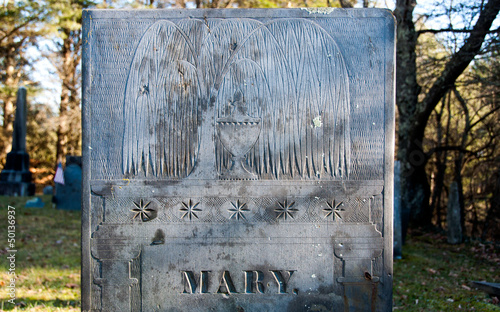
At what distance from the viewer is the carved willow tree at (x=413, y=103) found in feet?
29.8

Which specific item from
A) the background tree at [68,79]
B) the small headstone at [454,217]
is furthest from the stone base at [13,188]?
the small headstone at [454,217]

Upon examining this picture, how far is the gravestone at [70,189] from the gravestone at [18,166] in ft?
7.83

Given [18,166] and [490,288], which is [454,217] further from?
[18,166]

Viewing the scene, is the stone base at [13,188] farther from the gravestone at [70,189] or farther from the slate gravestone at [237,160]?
the slate gravestone at [237,160]

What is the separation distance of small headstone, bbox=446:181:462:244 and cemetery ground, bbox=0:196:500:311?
24cm

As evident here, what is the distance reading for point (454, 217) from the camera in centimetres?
877

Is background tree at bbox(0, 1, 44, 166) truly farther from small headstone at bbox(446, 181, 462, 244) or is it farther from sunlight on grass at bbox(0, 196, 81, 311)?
small headstone at bbox(446, 181, 462, 244)

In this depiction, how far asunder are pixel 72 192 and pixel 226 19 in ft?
32.1

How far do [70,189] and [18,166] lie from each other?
293 cm

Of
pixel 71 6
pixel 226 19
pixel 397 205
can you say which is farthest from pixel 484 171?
pixel 71 6

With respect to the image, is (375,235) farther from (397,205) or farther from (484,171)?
(484,171)

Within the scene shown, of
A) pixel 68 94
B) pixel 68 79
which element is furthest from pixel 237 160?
pixel 68 94

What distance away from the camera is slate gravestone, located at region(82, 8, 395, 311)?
308 centimetres

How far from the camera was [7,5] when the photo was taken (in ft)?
50.4
